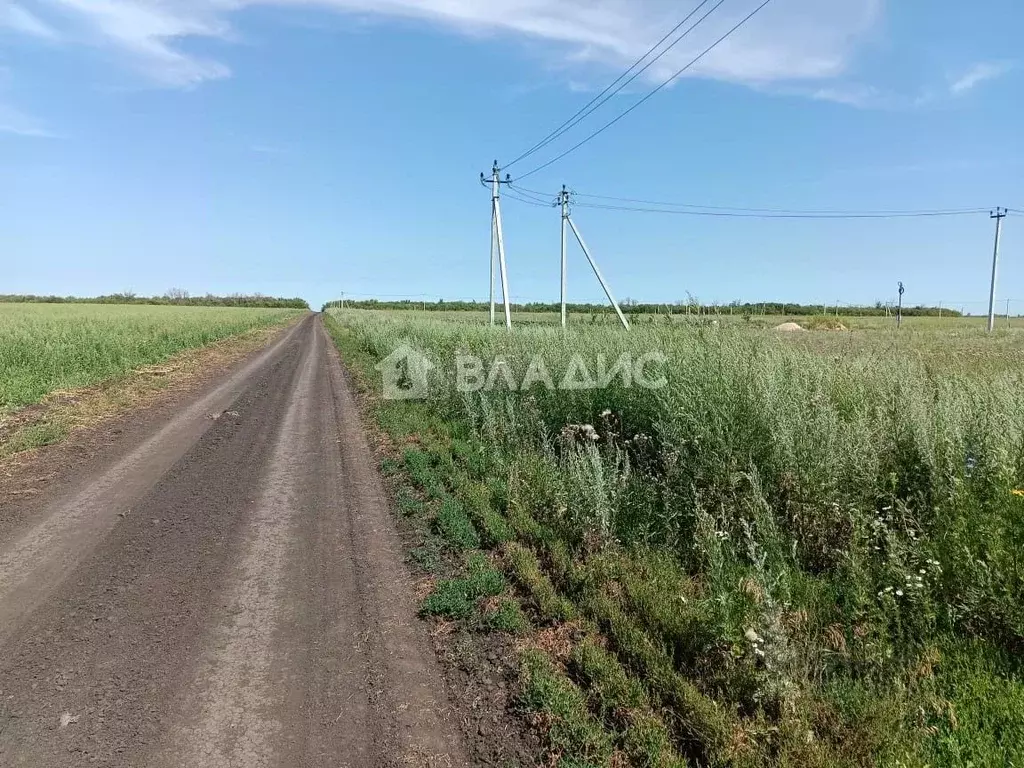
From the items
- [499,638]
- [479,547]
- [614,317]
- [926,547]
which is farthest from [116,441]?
[614,317]

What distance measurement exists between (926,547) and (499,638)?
272cm

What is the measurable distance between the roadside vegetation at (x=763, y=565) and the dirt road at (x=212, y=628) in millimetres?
601

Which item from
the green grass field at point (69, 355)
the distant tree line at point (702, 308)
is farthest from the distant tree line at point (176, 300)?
the green grass field at point (69, 355)

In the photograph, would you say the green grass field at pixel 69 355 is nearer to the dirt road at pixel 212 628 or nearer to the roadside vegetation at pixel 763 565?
the dirt road at pixel 212 628

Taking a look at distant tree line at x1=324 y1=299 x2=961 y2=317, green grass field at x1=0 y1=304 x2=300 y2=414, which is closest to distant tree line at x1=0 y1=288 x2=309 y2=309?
distant tree line at x1=324 y1=299 x2=961 y2=317

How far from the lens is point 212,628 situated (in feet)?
12.7

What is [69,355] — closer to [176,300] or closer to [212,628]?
[212,628]


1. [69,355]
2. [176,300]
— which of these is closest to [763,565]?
[69,355]

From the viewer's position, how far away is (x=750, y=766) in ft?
8.40

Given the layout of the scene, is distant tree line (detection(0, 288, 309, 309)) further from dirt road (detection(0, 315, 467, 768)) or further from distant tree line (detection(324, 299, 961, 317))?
dirt road (detection(0, 315, 467, 768))

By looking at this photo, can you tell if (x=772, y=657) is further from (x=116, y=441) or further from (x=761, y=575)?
(x=116, y=441)

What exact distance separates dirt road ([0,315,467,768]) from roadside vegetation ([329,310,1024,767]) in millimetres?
601

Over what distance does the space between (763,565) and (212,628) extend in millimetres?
3708

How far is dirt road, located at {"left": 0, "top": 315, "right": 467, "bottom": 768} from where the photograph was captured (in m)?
2.87
